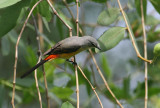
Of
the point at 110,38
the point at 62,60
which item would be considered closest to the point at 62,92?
the point at 62,60

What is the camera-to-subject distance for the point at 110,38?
1.29 m

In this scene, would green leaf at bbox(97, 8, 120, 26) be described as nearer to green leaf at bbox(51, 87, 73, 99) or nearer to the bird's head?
the bird's head

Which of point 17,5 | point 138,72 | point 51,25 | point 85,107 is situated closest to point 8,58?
point 51,25

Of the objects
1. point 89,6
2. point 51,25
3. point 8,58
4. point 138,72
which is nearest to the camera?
point 51,25

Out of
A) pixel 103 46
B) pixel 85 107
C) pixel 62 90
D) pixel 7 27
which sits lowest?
pixel 85 107

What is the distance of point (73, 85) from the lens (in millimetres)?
1870

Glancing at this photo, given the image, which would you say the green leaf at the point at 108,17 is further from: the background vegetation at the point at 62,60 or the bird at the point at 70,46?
the bird at the point at 70,46

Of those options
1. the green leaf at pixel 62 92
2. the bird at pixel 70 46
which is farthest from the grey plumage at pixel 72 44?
the green leaf at pixel 62 92

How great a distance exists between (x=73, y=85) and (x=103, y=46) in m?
0.66

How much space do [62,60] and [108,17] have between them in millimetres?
650

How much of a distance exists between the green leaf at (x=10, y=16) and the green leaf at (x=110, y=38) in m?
0.33

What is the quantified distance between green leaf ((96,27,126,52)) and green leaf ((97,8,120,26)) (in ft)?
0.17

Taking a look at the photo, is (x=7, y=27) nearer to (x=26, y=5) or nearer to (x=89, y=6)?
(x=26, y=5)

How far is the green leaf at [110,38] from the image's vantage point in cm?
126
